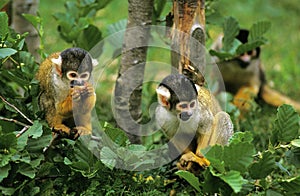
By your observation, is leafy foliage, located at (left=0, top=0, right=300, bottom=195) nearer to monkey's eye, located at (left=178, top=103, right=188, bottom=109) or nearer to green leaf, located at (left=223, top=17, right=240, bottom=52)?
green leaf, located at (left=223, top=17, right=240, bottom=52)

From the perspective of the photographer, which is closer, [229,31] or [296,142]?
[296,142]

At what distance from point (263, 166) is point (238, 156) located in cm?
21

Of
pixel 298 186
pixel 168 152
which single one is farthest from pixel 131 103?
pixel 298 186

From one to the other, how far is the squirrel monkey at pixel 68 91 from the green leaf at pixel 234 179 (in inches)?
44.3

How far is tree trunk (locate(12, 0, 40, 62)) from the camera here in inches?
173

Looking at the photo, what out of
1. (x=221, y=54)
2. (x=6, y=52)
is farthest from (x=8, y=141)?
(x=221, y=54)

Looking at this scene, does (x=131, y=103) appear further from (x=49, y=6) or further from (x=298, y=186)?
(x=49, y=6)

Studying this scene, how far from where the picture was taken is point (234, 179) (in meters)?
2.57

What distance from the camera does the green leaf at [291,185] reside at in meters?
2.72

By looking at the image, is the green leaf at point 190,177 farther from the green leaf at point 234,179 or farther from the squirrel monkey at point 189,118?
the squirrel monkey at point 189,118

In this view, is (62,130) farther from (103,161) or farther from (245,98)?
(245,98)

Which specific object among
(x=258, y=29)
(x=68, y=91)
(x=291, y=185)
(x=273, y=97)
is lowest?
(x=273, y=97)

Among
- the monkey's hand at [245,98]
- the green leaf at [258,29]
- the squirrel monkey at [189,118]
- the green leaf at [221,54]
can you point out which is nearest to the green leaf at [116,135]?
the squirrel monkey at [189,118]

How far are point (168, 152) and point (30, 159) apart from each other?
0.94 metres
